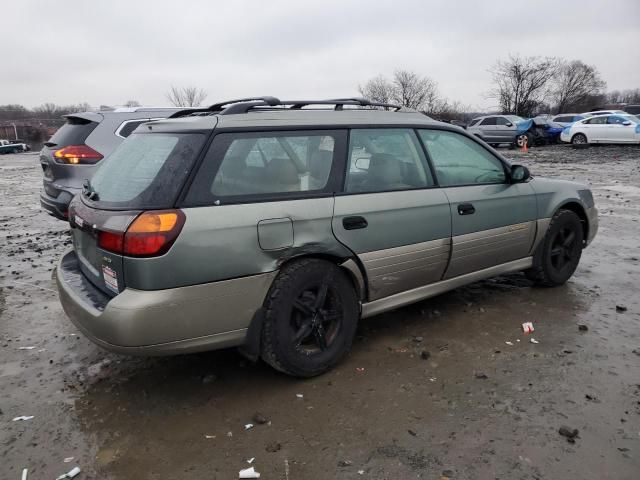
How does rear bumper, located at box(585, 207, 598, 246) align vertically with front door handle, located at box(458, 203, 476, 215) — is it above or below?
below

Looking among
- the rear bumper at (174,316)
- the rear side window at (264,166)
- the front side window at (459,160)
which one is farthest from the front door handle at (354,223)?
the front side window at (459,160)

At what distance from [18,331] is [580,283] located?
5092 millimetres

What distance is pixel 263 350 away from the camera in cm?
303

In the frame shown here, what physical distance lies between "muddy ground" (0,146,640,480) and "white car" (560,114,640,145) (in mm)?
22369

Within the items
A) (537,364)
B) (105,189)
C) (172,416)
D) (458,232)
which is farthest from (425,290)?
(105,189)

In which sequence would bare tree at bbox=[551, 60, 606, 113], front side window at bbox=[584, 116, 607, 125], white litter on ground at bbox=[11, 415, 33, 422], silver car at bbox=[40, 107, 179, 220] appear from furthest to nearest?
bare tree at bbox=[551, 60, 606, 113] < front side window at bbox=[584, 116, 607, 125] < silver car at bbox=[40, 107, 179, 220] < white litter on ground at bbox=[11, 415, 33, 422]

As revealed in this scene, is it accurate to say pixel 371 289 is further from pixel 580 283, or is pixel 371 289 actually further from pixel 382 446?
pixel 580 283

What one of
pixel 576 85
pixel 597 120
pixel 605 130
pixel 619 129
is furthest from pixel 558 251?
pixel 576 85

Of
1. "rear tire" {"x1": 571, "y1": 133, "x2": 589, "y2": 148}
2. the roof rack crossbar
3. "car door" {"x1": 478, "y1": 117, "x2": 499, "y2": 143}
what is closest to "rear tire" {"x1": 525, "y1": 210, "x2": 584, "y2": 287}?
the roof rack crossbar

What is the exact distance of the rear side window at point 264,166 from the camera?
9.43 feet

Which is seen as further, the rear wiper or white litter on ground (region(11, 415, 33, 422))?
the rear wiper

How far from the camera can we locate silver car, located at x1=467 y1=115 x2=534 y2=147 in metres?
25.2

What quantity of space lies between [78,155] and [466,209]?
176 inches

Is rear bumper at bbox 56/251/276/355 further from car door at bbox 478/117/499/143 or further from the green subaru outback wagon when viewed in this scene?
car door at bbox 478/117/499/143
